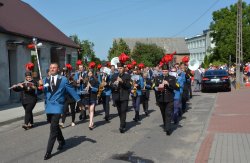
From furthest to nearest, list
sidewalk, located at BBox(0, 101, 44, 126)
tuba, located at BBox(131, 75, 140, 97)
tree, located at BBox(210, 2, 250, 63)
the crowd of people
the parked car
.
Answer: tree, located at BBox(210, 2, 250, 63), the parked car, sidewalk, located at BBox(0, 101, 44, 126), tuba, located at BBox(131, 75, 140, 97), the crowd of people

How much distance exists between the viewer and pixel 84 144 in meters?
8.41

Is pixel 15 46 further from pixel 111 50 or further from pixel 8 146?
pixel 111 50

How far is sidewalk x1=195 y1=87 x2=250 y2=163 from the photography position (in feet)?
22.3

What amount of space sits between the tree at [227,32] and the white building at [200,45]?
27.6m

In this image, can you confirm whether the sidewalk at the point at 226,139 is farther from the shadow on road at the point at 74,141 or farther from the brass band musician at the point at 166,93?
the shadow on road at the point at 74,141

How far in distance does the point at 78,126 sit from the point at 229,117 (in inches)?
188

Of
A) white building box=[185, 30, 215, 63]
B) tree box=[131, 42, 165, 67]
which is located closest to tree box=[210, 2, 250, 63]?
tree box=[131, 42, 165, 67]

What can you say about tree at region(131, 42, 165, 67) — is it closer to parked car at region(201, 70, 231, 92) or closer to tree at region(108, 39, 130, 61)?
tree at region(108, 39, 130, 61)

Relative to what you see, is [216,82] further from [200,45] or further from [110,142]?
[200,45]

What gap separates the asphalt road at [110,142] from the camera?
23.5 ft

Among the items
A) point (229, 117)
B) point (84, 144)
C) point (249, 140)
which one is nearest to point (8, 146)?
point (84, 144)

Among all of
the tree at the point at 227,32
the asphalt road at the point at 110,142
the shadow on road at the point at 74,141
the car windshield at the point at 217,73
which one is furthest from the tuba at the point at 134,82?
the tree at the point at 227,32

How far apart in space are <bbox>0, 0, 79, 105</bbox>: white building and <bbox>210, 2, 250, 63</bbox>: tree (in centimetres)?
3826

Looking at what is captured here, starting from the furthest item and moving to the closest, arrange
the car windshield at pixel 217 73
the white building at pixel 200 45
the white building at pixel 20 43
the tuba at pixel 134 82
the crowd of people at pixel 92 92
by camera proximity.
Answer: the white building at pixel 200 45 → the car windshield at pixel 217 73 → the white building at pixel 20 43 → the tuba at pixel 134 82 → the crowd of people at pixel 92 92
